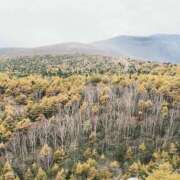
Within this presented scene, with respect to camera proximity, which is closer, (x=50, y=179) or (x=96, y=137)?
(x=50, y=179)

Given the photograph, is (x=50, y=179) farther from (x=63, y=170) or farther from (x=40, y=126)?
→ (x=40, y=126)

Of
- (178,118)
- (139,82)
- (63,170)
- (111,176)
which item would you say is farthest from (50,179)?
(139,82)

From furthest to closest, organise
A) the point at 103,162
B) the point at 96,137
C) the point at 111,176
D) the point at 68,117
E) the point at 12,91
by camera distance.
→ the point at 12,91, the point at 68,117, the point at 96,137, the point at 103,162, the point at 111,176

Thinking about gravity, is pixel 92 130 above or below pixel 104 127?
below

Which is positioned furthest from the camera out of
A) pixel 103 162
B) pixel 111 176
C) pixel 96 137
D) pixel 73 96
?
pixel 73 96

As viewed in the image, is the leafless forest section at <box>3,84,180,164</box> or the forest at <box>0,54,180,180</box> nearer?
the forest at <box>0,54,180,180</box>

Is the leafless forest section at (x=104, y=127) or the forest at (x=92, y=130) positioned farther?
A: the leafless forest section at (x=104, y=127)

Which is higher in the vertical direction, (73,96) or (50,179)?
(73,96)

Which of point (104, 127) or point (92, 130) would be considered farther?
point (104, 127)
